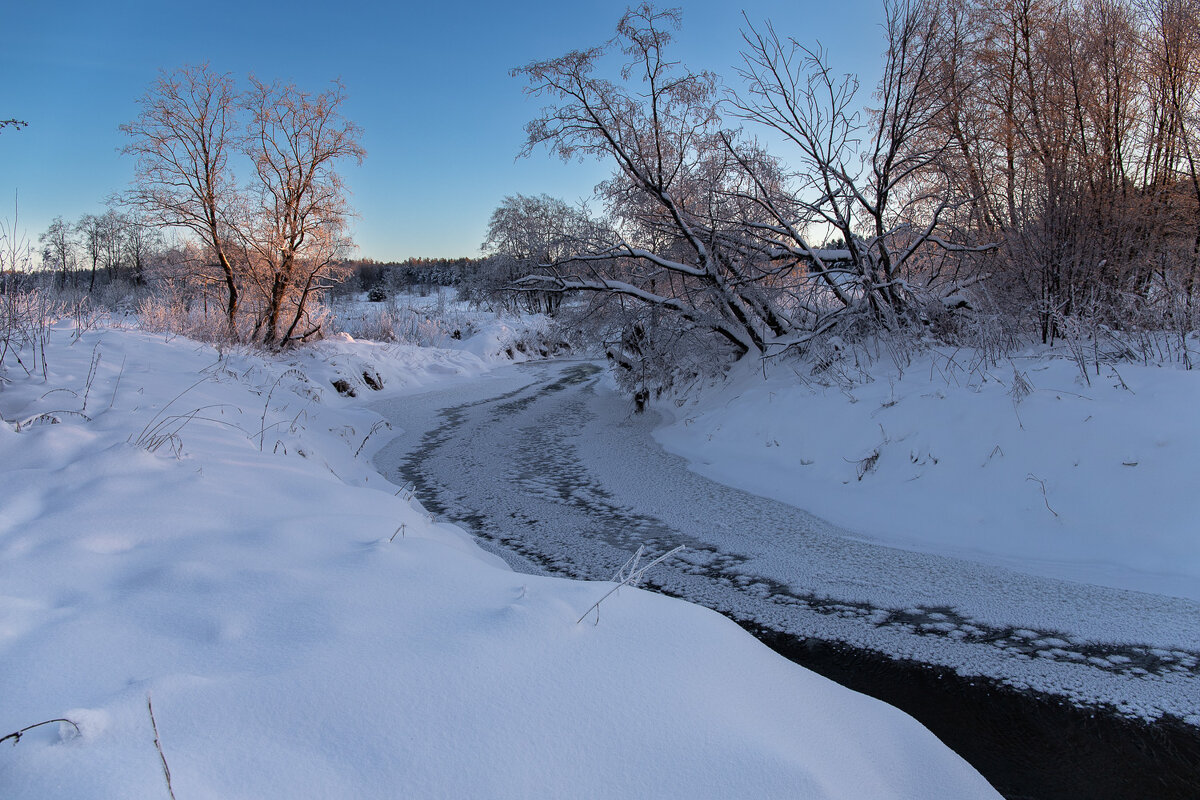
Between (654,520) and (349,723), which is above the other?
(349,723)

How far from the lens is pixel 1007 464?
468 cm

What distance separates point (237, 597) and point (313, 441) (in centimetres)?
515

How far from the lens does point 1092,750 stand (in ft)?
7.33

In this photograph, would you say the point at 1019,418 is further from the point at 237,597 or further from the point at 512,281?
the point at 512,281

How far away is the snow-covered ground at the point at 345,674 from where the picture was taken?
1403 millimetres

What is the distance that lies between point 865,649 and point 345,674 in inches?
94.9

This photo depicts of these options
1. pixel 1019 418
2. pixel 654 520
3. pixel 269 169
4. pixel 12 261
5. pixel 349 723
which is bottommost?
pixel 654 520

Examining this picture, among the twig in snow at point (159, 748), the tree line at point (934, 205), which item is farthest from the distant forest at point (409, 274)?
the twig in snow at point (159, 748)

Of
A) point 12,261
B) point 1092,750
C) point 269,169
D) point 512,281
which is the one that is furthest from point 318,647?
point 269,169

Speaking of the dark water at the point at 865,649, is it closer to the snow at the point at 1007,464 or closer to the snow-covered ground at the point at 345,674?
the snow-covered ground at the point at 345,674

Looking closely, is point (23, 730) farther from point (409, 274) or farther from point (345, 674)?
point (409, 274)

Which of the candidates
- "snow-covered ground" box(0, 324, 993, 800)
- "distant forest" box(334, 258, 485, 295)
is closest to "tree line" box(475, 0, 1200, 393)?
"snow-covered ground" box(0, 324, 993, 800)

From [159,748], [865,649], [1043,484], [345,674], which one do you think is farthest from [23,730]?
[1043,484]

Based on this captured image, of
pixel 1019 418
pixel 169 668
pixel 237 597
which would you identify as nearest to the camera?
pixel 169 668
